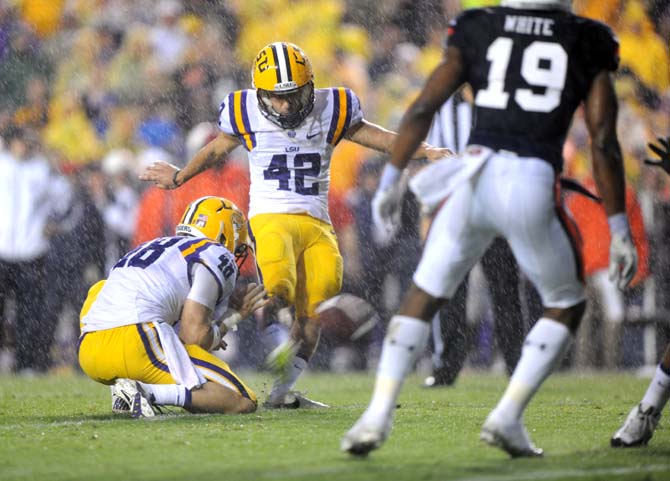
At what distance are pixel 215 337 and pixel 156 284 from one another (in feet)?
1.30

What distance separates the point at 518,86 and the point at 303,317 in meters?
2.51

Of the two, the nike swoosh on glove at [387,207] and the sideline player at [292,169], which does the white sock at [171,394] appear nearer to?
the sideline player at [292,169]

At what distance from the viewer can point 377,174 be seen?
10727mm

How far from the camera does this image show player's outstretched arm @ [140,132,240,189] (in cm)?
648

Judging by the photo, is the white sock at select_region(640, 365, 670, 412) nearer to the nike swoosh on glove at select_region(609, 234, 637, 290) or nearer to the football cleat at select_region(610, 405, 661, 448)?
the football cleat at select_region(610, 405, 661, 448)

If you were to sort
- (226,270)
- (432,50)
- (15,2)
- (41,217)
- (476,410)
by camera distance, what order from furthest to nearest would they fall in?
(15,2) < (432,50) < (41,217) < (476,410) < (226,270)

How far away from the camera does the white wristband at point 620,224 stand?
4125mm

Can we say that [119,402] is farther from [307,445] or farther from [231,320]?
[307,445]

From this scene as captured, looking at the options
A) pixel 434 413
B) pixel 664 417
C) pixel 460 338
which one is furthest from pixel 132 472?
pixel 460 338

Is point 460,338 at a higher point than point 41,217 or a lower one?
lower

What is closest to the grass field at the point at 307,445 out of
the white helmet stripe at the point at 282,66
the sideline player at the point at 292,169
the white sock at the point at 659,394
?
the white sock at the point at 659,394

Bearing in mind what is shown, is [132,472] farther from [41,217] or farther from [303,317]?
[41,217]

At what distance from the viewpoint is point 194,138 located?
1001 cm

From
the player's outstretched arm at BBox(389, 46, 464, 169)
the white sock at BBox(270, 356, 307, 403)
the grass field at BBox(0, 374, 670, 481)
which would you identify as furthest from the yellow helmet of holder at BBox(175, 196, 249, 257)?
the player's outstretched arm at BBox(389, 46, 464, 169)
